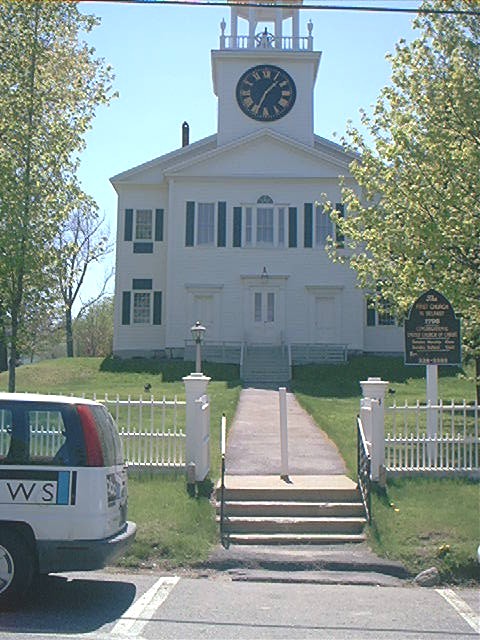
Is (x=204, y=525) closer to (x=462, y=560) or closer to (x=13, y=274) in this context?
(x=462, y=560)

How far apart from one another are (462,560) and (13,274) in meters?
10.2

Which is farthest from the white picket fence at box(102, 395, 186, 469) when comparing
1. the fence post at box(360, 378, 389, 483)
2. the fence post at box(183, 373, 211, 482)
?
the fence post at box(360, 378, 389, 483)

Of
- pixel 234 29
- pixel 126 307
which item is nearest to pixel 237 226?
pixel 126 307

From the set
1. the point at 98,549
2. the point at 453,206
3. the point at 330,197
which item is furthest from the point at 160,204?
the point at 98,549

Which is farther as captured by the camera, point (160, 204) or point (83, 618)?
point (160, 204)

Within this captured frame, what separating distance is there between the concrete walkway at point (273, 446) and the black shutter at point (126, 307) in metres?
13.7

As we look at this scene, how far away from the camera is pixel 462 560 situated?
9328 millimetres

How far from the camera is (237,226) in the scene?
3362cm

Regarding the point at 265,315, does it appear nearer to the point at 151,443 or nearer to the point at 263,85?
the point at 263,85

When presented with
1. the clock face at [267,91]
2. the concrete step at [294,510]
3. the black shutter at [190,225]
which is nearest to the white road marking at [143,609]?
the concrete step at [294,510]

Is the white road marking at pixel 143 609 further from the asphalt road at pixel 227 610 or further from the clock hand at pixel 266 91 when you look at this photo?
the clock hand at pixel 266 91

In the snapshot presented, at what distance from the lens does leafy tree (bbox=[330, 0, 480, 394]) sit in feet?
47.1

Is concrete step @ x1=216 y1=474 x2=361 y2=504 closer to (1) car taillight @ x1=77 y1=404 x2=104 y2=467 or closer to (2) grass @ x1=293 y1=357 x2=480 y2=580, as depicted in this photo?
(2) grass @ x1=293 y1=357 x2=480 y2=580

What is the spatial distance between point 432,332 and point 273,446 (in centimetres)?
398
